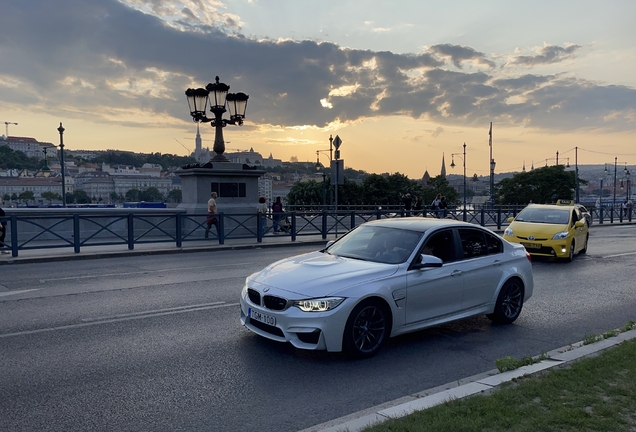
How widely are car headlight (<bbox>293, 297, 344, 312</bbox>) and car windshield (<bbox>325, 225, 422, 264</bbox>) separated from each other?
116 cm

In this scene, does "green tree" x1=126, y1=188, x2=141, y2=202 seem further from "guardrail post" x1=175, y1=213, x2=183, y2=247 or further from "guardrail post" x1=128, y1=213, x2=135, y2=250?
"guardrail post" x1=128, y1=213, x2=135, y2=250

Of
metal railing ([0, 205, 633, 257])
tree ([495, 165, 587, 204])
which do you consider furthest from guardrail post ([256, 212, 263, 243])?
tree ([495, 165, 587, 204])

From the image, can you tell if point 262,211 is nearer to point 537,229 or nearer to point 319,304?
point 537,229

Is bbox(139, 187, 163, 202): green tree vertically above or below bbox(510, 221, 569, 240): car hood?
above

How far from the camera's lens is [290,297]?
5.65m

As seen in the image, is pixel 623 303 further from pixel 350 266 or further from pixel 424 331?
pixel 350 266

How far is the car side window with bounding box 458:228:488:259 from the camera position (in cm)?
726

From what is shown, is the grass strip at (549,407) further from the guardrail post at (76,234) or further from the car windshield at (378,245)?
the guardrail post at (76,234)

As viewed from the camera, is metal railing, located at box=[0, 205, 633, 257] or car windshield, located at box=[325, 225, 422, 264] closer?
car windshield, located at box=[325, 225, 422, 264]

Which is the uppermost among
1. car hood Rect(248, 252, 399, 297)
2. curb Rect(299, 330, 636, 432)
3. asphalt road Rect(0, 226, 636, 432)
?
car hood Rect(248, 252, 399, 297)

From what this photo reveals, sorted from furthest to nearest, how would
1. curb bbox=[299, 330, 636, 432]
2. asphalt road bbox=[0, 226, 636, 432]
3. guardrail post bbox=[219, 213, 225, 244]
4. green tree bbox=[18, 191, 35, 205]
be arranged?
green tree bbox=[18, 191, 35, 205]
guardrail post bbox=[219, 213, 225, 244]
asphalt road bbox=[0, 226, 636, 432]
curb bbox=[299, 330, 636, 432]

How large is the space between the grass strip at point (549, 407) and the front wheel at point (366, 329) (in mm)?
1640

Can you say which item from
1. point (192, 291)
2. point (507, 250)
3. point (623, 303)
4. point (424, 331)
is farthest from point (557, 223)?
point (192, 291)

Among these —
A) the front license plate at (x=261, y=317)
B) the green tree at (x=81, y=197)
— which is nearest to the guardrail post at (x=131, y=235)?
the front license plate at (x=261, y=317)
